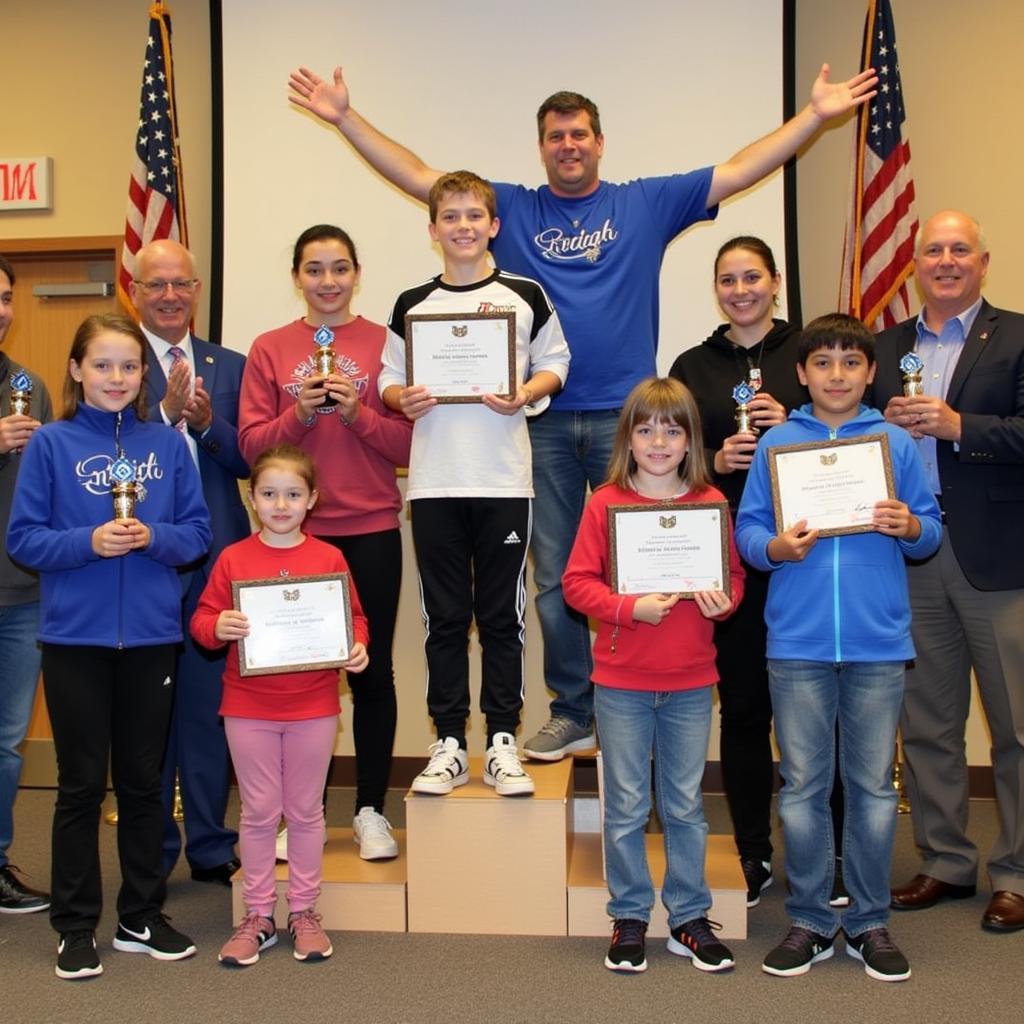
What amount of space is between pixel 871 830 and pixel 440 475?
1743 millimetres

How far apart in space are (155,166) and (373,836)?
140 inches

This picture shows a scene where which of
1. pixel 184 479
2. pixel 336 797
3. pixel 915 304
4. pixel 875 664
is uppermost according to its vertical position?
pixel 915 304

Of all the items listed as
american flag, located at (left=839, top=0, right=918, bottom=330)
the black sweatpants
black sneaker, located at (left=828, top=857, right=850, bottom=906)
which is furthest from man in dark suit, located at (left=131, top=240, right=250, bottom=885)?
→ american flag, located at (left=839, top=0, right=918, bottom=330)

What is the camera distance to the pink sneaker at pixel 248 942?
343cm

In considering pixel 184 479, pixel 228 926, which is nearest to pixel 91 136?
pixel 184 479

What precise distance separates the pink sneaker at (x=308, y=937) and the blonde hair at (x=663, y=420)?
170 centimetres

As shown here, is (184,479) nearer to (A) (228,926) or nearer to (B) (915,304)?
(A) (228,926)

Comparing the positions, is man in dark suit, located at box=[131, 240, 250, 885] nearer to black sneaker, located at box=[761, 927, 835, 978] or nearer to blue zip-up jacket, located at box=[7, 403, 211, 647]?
blue zip-up jacket, located at box=[7, 403, 211, 647]

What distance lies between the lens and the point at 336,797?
564 centimetres

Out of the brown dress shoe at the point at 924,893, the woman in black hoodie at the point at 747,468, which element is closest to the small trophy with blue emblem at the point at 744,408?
the woman in black hoodie at the point at 747,468

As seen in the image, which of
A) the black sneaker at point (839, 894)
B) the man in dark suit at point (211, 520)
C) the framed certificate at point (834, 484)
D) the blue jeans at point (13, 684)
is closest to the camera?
the framed certificate at point (834, 484)

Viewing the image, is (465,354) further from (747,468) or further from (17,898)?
(17,898)

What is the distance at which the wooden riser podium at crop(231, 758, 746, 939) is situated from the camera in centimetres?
369

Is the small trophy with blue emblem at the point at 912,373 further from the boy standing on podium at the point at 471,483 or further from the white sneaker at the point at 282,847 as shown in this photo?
the white sneaker at the point at 282,847
